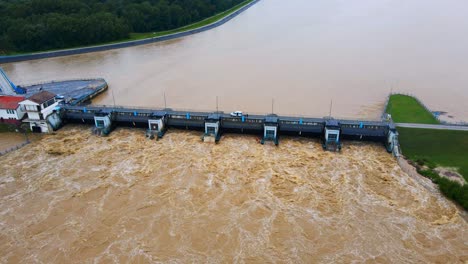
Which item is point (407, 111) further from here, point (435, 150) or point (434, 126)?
point (435, 150)

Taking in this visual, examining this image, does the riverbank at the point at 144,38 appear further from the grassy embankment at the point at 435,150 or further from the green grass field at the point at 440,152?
the green grass field at the point at 440,152

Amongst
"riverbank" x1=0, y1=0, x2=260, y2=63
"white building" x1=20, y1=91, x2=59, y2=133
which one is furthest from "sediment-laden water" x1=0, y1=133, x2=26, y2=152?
"riverbank" x1=0, y1=0, x2=260, y2=63

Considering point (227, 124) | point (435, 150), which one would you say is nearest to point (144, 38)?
point (227, 124)

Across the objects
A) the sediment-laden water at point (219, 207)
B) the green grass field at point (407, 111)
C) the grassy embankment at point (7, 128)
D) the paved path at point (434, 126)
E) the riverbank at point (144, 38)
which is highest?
the riverbank at point (144, 38)

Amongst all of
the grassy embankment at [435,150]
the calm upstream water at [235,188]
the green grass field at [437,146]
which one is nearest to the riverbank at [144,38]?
the calm upstream water at [235,188]

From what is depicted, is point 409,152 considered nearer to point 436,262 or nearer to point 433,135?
point 433,135

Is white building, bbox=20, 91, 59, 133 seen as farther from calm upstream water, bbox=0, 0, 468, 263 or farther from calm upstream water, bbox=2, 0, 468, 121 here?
calm upstream water, bbox=2, 0, 468, 121
